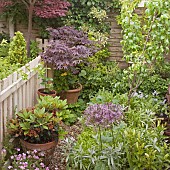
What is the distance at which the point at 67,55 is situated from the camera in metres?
4.68

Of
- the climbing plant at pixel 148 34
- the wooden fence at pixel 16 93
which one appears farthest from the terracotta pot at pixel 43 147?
the climbing plant at pixel 148 34

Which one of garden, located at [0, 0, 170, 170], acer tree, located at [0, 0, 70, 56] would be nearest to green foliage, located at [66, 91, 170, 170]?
garden, located at [0, 0, 170, 170]

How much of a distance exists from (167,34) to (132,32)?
0.41 m

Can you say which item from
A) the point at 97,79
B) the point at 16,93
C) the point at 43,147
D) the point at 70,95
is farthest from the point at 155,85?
the point at 43,147

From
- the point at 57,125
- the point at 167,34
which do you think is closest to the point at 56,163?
the point at 57,125

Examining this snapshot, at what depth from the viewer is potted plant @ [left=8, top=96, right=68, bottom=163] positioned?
3.29 meters

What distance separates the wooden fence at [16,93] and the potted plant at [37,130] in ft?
0.43

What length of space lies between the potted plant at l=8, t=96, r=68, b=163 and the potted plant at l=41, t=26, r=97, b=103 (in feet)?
4.42

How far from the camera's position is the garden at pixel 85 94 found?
2957 mm

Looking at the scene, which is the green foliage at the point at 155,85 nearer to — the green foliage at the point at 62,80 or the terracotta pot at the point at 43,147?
the green foliage at the point at 62,80

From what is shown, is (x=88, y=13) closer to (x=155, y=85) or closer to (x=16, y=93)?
(x=155, y=85)

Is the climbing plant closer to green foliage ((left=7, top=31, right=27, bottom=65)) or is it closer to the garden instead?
the garden

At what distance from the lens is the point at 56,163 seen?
11.9ft

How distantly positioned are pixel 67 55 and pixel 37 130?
1685mm
